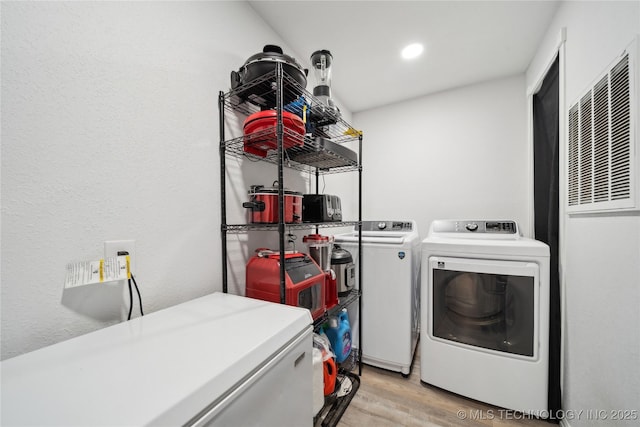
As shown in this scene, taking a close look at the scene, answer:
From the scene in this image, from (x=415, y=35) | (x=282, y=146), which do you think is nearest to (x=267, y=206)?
(x=282, y=146)

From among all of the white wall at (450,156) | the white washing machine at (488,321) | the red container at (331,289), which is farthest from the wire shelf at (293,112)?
the white wall at (450,156)

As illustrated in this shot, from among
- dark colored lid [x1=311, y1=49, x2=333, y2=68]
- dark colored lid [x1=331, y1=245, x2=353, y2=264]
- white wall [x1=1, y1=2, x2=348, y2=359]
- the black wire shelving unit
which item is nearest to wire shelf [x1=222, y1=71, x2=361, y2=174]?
the black wire shelving unit

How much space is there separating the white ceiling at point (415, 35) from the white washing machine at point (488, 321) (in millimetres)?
1393

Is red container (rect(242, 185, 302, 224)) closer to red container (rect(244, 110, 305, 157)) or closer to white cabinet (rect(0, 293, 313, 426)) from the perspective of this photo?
red container (rect(244, 110, 305, 157))

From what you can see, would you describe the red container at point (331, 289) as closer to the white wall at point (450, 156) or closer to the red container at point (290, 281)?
the red container at point (290, 281)

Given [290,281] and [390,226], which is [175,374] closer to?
[290,281]

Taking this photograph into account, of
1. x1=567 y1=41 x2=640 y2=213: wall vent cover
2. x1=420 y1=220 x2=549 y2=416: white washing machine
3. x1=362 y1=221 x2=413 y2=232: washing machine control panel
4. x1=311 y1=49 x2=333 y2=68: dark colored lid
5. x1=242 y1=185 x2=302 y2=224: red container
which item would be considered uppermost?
x1=311 y1=49 x2=333 y2=68: dark colored lid

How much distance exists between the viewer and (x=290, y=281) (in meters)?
1.04

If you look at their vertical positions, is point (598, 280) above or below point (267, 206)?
below

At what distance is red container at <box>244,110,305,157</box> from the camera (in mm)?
1049

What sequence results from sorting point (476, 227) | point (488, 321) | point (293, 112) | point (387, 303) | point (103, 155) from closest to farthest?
point (103, 155) → point (293, 112) → point (488, 321) → point (387, 303) → point (476, 227)

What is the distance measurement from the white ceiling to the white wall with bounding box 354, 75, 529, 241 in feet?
0.72

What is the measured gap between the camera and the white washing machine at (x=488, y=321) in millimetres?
1255

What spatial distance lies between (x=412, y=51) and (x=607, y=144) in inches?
51.8
